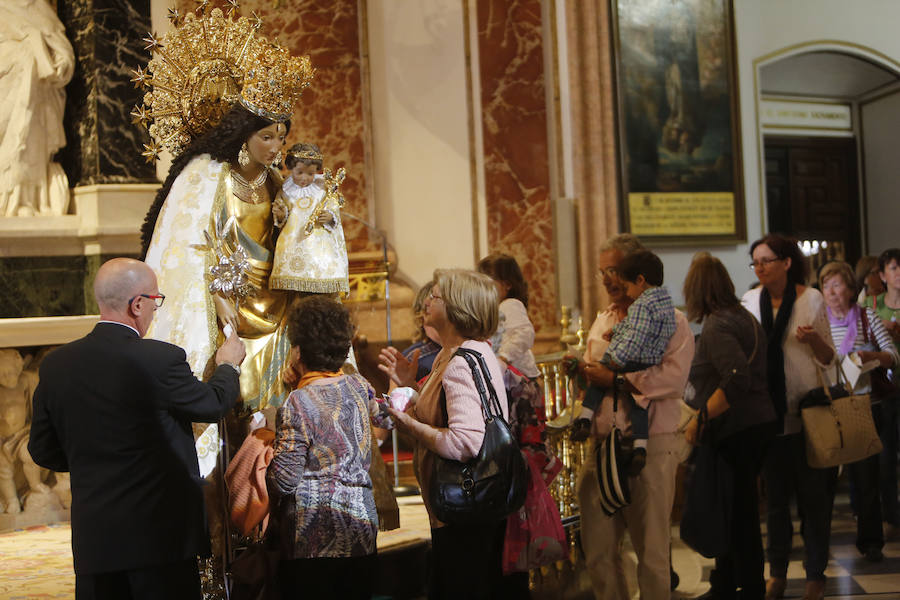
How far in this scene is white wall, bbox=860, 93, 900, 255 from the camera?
11.5 meters

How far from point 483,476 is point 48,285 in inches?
159

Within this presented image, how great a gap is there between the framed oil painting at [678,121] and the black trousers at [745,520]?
398 cm

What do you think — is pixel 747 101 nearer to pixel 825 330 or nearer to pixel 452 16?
pixel 452 16

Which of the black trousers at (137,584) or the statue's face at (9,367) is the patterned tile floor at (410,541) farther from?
the black trousers at (137,584)

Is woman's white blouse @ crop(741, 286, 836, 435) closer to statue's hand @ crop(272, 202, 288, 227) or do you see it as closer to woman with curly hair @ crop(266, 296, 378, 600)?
statue's hand @ crop(272, 202, 288, 227)

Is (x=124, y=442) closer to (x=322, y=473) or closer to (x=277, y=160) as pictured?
(x=322, y=473)

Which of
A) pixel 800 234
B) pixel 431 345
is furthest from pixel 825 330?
pixel 800 234

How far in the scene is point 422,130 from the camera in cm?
818

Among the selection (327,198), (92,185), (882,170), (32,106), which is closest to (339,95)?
(92,185)

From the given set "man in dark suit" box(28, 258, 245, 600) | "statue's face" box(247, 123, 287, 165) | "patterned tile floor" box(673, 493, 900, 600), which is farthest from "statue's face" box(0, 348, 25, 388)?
"patterned tile floor" box(673, 493, 900, 600)

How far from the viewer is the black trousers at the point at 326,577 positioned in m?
3.22

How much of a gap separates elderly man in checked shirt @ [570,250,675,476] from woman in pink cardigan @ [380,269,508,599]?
0.96 m

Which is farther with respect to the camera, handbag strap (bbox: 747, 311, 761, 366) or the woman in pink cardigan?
handbag strap (bbox: 747, 311, 761, 366)

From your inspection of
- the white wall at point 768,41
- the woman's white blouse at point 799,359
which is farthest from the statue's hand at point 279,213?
the white wall at point 768,41
